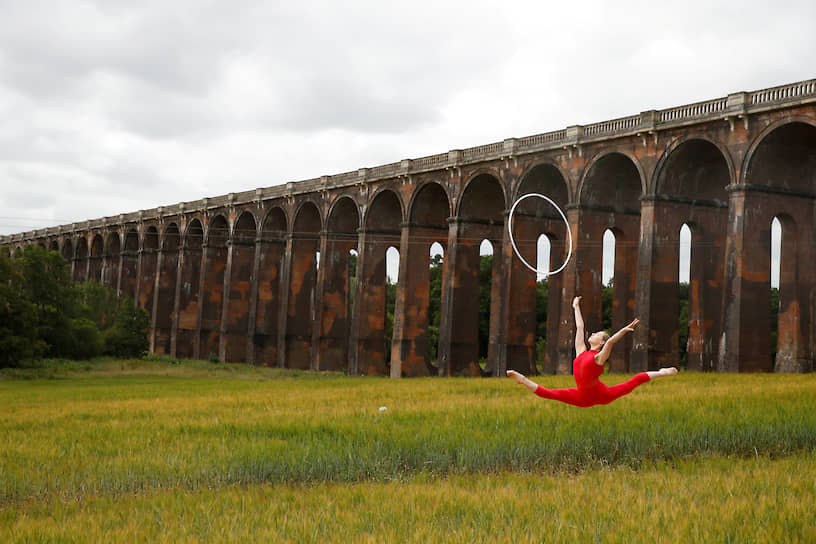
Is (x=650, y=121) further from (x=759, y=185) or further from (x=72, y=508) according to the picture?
(x=72, y=508)

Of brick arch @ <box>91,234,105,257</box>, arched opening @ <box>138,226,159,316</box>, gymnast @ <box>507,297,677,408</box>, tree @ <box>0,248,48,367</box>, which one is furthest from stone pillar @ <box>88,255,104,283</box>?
gymnast @ <box>507,297,677,408</box>

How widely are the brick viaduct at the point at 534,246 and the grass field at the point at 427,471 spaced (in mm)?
13132

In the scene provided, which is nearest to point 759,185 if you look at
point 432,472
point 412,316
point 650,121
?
point 650,121

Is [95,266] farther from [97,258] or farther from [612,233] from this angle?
[612,233]

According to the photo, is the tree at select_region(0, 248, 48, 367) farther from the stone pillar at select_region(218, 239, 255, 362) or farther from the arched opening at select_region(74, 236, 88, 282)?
the arched opening at select_region(74, 236, 88, 282)

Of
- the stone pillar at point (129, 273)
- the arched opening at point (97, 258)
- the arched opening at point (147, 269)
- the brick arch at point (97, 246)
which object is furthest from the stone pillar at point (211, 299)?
the brick arch at point (97, 246)

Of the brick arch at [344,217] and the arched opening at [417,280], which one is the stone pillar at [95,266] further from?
the arched opening at [417,280]

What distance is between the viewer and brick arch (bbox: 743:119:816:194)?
29.0m

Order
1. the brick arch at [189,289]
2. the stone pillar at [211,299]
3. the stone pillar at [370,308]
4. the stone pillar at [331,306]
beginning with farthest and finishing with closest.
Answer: the brick arch at [189,289] → the stone pillar at [211,299] → the stone pillar at [331,306] → the stone pillar at [370,308]

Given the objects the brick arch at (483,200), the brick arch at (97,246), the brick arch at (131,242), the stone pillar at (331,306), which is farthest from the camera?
the brick arch at (97,246)

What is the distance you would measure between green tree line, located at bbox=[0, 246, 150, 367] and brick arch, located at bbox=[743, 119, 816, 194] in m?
34.7

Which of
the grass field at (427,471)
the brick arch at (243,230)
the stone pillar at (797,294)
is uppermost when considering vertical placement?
the brick arch at (243,230)

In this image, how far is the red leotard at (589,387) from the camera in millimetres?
7945

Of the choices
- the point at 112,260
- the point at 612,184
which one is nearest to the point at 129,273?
the point at 112,260
